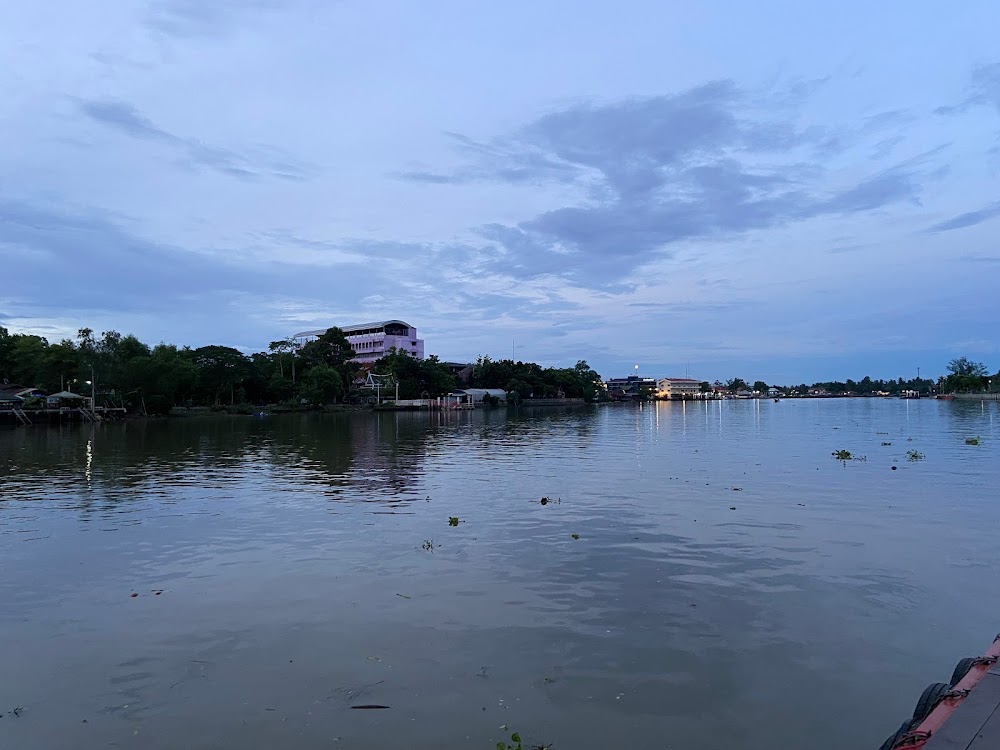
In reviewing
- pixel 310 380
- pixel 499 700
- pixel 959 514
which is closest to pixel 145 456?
pixel 499 700

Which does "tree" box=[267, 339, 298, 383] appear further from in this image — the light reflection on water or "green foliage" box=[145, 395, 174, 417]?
the light reflection on water

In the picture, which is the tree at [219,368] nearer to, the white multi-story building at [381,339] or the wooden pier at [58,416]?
the wooden pier at [58,416]

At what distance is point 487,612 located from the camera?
11.5m

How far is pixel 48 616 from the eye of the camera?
11.5m

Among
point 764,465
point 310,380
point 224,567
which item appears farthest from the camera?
point 310,380

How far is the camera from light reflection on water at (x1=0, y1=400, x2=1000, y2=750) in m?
7.88

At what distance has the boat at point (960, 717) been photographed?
5.43 meters

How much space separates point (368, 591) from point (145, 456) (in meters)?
33.5

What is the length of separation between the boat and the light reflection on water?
1.04m

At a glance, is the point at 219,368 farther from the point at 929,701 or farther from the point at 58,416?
the point at 929,701

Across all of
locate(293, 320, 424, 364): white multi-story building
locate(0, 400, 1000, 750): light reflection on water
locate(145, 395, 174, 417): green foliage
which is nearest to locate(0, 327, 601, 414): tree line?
locate(145, 395, 174, 417): green foliage

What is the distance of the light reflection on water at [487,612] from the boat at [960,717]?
1.04m

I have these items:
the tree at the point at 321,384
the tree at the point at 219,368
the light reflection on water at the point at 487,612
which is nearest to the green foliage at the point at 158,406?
the tree at the point at 219,368

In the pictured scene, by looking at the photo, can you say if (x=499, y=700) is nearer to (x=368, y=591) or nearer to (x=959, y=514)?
(x=368, y=591)
